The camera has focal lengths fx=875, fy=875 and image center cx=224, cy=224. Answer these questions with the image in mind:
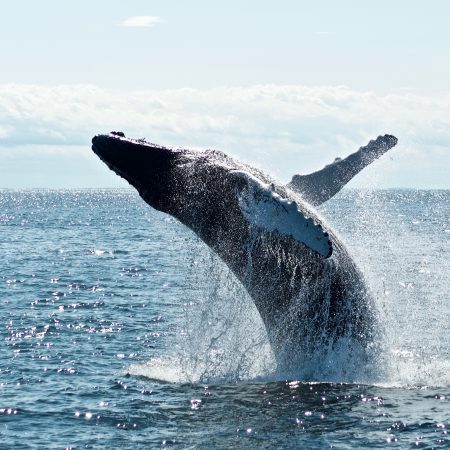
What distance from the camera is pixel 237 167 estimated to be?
14.7 m

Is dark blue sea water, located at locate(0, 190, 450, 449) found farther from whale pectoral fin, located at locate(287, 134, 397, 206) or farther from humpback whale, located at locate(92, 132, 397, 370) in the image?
whale pectoral fin, located at locate(287, 134, 397, 206)

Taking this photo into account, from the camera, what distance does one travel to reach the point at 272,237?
49.0 feet

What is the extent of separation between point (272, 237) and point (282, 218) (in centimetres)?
274

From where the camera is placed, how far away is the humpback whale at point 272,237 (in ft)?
48.1

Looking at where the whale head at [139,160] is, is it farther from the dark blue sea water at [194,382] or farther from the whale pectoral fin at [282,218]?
the whale pectoral fin at [282,218]

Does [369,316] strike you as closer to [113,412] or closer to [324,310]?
[324,310]

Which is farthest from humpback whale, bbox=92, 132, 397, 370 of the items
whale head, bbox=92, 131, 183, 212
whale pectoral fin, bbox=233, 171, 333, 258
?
whale pectoral fin, bbox=233, 171, 333, 258

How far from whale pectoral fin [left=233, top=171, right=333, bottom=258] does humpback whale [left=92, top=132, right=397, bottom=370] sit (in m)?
0.63

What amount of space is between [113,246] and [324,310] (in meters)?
47.9

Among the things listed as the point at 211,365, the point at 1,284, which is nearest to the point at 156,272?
the point at 1,284

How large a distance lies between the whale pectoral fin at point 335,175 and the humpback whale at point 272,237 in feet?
0.06

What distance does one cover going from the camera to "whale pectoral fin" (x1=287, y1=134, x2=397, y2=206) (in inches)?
637

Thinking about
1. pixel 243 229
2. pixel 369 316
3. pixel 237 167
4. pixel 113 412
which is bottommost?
pixel 113 412

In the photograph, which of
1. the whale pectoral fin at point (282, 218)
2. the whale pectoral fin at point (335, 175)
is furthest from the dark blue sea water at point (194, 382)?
the whale pectoral fin at point (282, 218)
